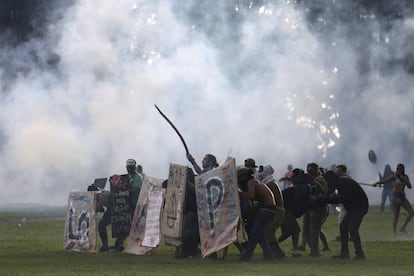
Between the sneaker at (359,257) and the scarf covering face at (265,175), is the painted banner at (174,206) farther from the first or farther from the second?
the sneaker at (359,257)

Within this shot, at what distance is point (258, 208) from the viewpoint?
21938mm

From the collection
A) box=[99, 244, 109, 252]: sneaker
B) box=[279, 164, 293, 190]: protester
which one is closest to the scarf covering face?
box=[279, 164, 293, 190]: protester

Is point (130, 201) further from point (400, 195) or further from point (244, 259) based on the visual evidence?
point (400, 195)

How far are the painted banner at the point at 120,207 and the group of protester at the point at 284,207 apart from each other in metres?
0.40

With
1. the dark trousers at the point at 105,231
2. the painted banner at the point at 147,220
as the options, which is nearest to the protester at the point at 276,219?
the painted banner at the point at 147,220

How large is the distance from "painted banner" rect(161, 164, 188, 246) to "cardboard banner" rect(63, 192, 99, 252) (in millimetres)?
2256

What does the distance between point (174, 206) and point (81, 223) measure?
3.18 metres

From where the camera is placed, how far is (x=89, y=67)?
162 feet

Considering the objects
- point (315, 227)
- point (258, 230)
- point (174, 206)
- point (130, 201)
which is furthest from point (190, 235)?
point (130, 201)

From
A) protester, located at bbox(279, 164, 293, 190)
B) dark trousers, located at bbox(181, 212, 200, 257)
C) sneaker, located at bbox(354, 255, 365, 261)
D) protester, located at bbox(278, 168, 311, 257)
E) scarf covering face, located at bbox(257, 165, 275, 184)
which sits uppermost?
protester, located at bbox(279, 164, 293, 190)

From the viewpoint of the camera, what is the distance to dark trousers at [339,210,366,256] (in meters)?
22.1

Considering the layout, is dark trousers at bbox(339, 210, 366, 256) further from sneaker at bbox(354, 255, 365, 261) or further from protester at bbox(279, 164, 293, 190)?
protester at bbox(279, 164, 293, 190)

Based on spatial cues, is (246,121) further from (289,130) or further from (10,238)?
(10,238)

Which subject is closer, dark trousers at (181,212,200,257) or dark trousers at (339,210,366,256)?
dark trousers at (339,210,366,256)
